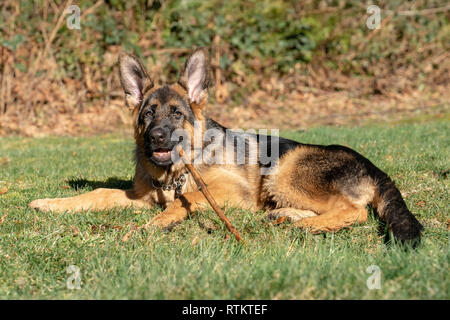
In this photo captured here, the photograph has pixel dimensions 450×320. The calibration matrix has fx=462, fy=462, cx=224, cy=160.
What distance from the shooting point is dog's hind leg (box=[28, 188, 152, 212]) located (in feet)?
15.2

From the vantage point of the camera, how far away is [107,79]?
12641 mm

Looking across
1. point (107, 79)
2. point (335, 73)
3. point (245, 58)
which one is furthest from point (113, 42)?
point (335, 73)

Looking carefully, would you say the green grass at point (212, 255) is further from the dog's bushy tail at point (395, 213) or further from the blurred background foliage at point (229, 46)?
the blurred background foliage at point (229, 46)

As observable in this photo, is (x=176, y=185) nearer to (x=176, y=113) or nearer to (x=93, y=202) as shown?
(x=176, y=113)

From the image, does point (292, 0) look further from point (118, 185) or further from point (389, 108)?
point (118, 185)

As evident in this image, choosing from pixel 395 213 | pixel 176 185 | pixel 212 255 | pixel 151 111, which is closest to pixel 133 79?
pixel 151 111

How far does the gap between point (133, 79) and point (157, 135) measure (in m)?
0.92

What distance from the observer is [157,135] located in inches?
176

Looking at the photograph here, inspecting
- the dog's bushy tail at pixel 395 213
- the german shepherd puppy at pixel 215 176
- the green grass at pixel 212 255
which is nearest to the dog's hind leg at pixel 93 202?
the german shepherd puppy at pixel 215 176

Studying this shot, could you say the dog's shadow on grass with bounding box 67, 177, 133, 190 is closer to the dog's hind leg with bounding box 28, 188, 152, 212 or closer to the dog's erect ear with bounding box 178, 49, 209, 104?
the dog's hind leg with bounding box 28, 188, 152, 212

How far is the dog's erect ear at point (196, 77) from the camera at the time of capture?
491 centimetres

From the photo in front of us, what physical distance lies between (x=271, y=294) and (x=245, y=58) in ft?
39.8
